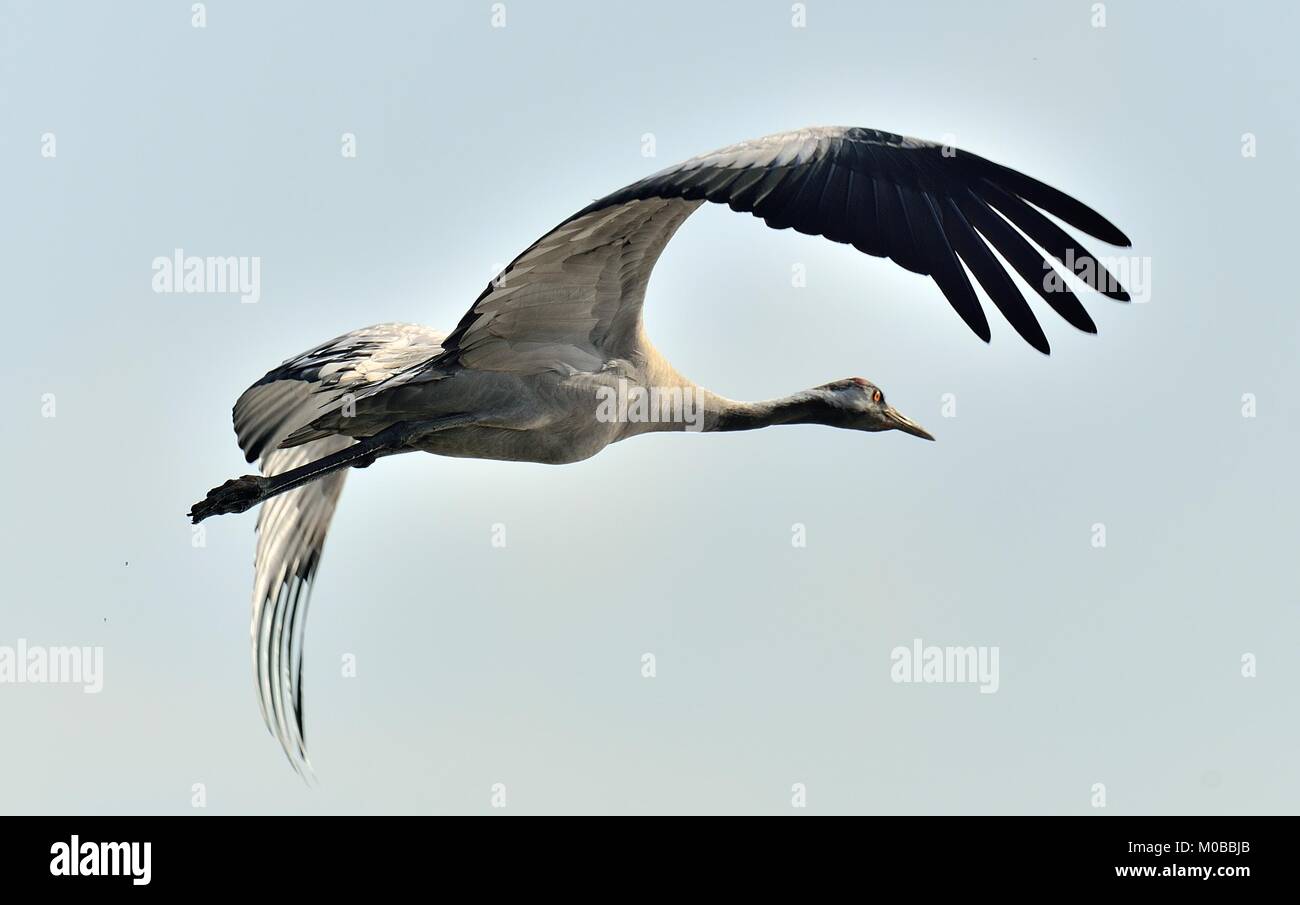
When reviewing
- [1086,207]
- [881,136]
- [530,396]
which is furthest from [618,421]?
[1086,207]

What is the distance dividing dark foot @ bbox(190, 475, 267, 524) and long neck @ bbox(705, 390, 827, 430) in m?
3.24

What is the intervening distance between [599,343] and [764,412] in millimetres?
1963

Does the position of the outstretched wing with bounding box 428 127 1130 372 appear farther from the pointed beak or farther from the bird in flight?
the pointed beak

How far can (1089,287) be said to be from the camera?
8.31m

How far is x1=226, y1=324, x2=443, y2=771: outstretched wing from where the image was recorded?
41.5ft

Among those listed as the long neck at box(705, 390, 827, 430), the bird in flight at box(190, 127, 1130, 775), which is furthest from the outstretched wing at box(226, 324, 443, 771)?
the long neck at box(705, 390, 827, 430)

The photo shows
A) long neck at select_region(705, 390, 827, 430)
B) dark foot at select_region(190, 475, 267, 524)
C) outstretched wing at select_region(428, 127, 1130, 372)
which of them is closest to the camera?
outstretched wing at select_region(428, 127, 1130, 372)

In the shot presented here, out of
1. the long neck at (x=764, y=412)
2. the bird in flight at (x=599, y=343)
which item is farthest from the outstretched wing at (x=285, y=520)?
the long neck at (x=764, y=412)

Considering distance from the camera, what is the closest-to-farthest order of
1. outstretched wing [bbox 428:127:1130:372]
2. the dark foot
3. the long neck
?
1. outstretched wing [bbox 428:127:1130:372]
2. the dark foot
3. the long neck

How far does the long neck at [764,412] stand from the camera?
12.5 m

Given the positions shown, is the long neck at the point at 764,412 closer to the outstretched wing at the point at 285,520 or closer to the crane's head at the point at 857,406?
the crane's head at the point at 857,406

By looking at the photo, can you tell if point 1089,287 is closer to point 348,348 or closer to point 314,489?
point 348,348

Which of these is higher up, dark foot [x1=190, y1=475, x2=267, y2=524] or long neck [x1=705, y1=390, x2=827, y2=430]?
long neck [x1=705, y1=390, x2=827, y2=430]

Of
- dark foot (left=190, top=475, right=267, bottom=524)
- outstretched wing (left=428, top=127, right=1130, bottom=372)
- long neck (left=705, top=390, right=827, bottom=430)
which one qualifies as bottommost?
dark foot (left=190, top=475, right=267, bottom=524)
